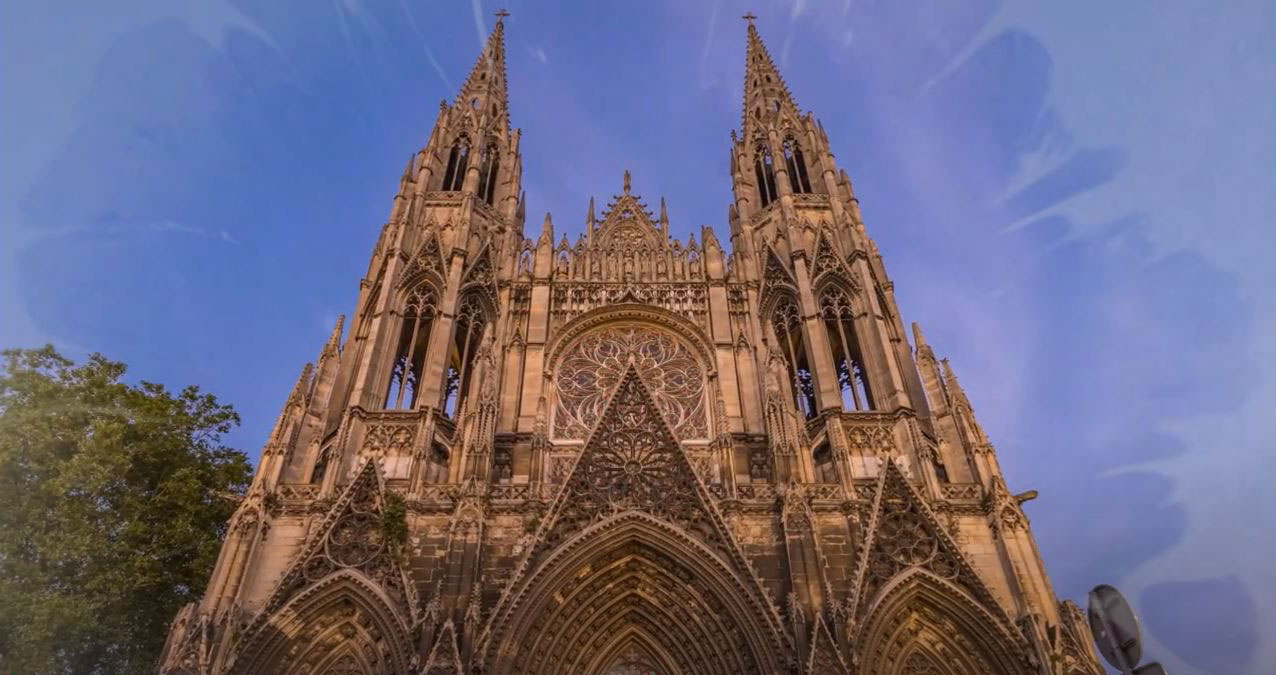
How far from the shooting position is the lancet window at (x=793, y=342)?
20906 millimetres

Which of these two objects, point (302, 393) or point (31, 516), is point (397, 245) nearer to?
point (302, 393)

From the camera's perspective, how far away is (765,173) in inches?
1054

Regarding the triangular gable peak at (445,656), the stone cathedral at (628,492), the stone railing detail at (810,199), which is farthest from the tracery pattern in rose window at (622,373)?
the stone railing detail at (810,199)

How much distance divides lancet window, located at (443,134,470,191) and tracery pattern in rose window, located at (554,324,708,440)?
842 cm

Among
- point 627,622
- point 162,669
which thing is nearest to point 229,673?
point 162,669

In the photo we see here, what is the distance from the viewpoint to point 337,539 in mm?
15203

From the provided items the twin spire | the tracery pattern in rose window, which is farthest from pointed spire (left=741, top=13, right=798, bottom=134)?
the tracery pattern in rose window

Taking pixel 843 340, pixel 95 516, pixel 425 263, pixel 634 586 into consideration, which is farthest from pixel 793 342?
pixel 95 516

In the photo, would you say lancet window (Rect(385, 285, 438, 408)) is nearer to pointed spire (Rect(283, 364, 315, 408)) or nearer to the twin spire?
pointed spire (Rect(283, 364, 315, 408))

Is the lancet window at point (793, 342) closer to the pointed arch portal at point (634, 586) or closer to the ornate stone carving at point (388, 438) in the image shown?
the pointed arch portal at point (634, 586)

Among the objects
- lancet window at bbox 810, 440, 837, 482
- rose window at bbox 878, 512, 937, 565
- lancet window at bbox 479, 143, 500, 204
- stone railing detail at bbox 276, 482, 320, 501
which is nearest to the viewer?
rose window at bbox 878, 512, 937, 565

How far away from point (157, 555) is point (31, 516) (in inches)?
98.8

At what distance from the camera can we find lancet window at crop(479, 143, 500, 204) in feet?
86.0

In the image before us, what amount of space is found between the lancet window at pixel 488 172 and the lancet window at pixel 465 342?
547 cm
